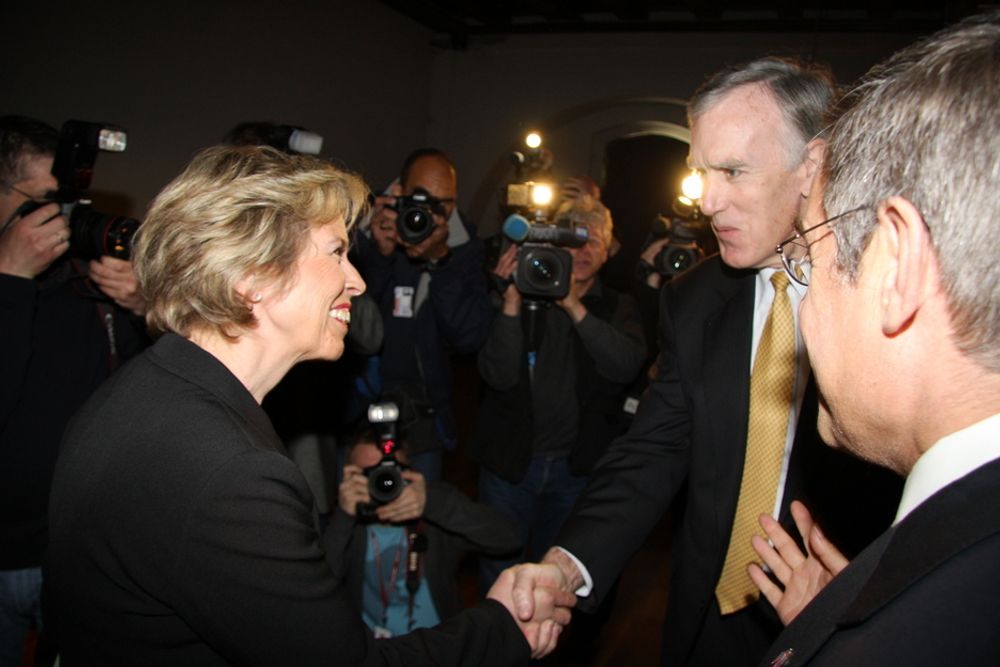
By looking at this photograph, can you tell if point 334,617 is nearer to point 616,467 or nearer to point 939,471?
point 939,471

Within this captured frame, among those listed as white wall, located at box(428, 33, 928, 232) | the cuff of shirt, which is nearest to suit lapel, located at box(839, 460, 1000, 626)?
the cuff of shirt

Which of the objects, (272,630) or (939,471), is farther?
(272,630)

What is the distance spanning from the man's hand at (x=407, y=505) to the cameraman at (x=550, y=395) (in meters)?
0.48

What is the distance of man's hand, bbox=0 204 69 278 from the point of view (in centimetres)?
190

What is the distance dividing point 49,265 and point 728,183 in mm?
1996

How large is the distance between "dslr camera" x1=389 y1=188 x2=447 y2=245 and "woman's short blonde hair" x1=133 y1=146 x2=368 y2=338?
134cm

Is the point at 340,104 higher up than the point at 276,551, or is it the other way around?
the point at 340,104

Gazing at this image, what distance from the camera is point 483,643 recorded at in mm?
1297

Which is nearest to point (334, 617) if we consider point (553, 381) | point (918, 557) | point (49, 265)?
point (918, 557)

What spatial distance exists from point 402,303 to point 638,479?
1519mm

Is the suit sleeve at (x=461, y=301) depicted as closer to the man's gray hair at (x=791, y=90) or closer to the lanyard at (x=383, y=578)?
the lanyard at (x=383, y=578)

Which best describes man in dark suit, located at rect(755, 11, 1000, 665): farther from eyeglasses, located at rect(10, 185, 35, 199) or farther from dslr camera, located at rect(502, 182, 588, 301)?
eyeglasses, located at rect(10, 185, 35, 199)

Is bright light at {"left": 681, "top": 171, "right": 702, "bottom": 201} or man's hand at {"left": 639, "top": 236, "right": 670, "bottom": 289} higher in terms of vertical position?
bright light at {"left": 681, "top": 171, "right": 702, "bottom": 201}

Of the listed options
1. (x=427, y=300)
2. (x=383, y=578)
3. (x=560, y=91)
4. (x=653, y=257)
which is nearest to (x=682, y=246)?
(x=653, y=257)
